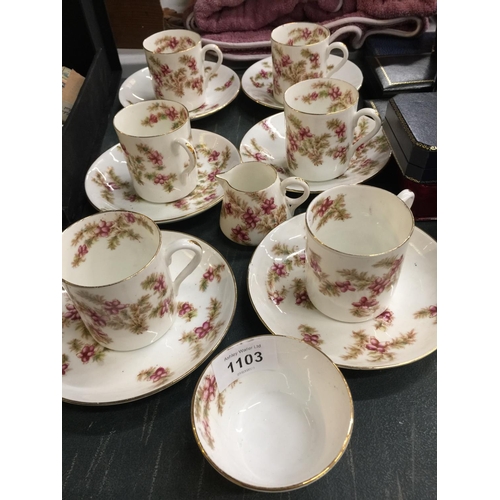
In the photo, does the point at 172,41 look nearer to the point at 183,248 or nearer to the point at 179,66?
the point at 179,66

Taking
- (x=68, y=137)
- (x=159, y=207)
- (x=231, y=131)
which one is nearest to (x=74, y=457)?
(x=159, y=207)

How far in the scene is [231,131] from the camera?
3.31 ft

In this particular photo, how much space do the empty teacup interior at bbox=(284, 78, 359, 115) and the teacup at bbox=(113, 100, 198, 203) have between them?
0.22 meters

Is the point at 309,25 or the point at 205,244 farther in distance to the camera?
the point at 309,25

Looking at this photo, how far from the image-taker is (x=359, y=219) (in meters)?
0.64

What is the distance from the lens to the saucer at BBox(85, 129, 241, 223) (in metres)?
0.78

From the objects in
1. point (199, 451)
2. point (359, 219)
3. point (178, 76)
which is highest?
point (178, 76)

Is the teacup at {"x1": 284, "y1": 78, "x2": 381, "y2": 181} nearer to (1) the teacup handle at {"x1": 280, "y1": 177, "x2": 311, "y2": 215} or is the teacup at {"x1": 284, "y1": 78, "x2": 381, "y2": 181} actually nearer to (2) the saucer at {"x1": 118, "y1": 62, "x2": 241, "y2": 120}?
(1) the teacup handle at {"x1": 280, "y1": 177, "x2": 311, "y2": 215}

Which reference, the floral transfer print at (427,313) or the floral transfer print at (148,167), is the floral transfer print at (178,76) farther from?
the floral transfer print at (427,313)

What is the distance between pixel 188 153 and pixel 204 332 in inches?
13.5

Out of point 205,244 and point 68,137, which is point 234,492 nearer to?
point 205,244

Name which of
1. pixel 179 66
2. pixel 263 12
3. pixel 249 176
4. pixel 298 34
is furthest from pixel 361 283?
pixel 263 12

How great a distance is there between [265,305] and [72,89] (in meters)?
0.73

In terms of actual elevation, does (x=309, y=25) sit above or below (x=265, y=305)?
Result: above
